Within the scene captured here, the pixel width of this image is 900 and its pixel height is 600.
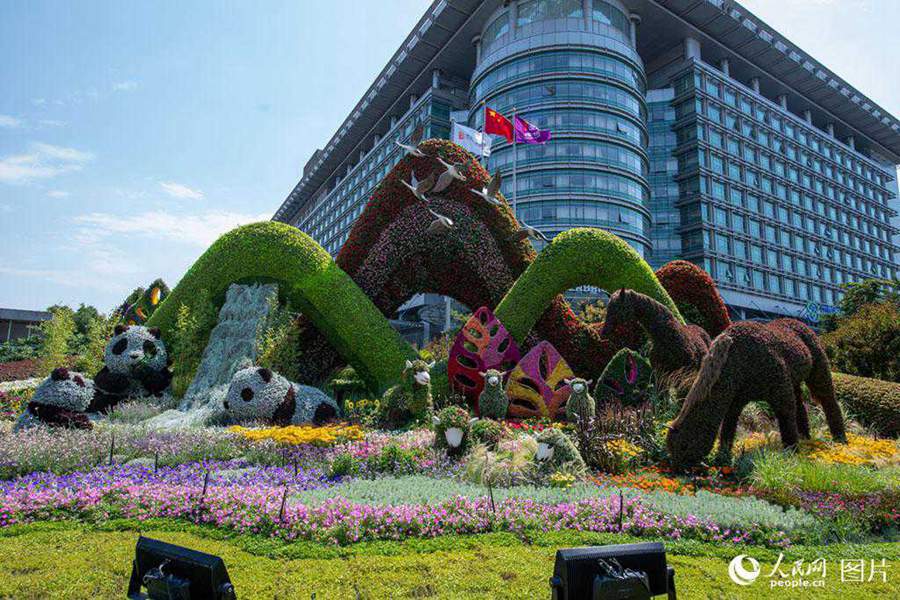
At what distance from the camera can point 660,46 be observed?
55.3 metres

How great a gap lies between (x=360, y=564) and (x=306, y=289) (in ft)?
31.8

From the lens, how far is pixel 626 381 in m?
11.0

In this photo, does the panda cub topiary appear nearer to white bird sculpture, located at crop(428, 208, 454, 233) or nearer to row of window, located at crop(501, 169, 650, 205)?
white bird sculpture, located at crop(428, 208, 454, 233)

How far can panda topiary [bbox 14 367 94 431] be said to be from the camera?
32.5ft

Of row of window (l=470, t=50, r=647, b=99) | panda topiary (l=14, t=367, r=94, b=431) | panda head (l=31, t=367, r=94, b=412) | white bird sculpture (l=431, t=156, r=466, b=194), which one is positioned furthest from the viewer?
row of window (l=470, t=50, r=647, b=99)

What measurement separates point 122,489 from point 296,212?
330 feet

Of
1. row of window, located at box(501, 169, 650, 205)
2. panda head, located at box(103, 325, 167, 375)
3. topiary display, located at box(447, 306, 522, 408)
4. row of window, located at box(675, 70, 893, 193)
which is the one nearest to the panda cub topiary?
topiary display, located at box(447, 306, 522, 408)

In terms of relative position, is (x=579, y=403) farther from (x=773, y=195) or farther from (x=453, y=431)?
(x=773, y=195)

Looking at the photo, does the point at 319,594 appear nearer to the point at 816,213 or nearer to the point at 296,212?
the point at 816,213

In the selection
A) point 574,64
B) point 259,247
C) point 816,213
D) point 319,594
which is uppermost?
point 574,64

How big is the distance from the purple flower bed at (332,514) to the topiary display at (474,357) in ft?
19.2

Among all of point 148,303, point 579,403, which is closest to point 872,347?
point 579,403

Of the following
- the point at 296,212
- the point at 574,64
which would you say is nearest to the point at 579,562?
the point at 574,64

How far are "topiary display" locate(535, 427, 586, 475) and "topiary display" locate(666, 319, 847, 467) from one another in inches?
59.5
